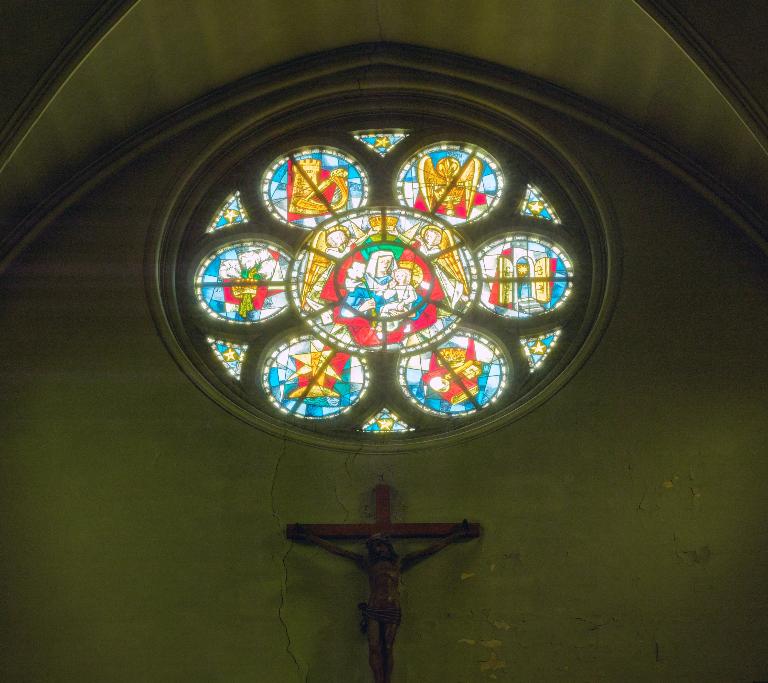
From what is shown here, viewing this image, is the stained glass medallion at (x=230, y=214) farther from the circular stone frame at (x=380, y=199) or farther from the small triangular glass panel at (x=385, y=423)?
the small triangular glass panel at (x=385, y=423)

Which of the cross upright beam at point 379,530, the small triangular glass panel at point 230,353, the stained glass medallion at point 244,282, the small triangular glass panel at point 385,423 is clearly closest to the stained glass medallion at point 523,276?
the small triangular glass panel at point 385,423

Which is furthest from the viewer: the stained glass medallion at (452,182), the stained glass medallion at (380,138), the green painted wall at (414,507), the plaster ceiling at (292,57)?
the stained glass medallion at (380,138)

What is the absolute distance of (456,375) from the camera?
26.8 feet

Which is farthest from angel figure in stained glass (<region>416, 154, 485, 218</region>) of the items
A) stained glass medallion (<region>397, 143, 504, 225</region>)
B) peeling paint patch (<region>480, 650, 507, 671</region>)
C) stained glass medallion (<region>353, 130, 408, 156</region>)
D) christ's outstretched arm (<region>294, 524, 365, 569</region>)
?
peeling paint patch (<region>480, 650, 507, 671</region>)

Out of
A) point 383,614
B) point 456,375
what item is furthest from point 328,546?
point 456,375

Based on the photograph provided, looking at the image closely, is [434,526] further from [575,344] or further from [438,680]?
[575,344]

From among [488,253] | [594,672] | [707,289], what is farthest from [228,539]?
[707,289]

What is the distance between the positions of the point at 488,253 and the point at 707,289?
1661 mm

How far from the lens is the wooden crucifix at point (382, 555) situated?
6617mm

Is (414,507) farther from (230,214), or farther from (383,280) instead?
(230,214)

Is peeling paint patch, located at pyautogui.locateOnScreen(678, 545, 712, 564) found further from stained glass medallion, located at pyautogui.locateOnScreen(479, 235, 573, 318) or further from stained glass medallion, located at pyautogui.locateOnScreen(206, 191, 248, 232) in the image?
stained glass medallion, located at pyautogui.locateOnScreen(206, 191, 248, 232)

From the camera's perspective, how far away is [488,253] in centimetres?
869

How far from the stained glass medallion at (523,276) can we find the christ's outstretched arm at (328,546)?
227 centimetres

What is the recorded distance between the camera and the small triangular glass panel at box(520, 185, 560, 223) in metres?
8.70
